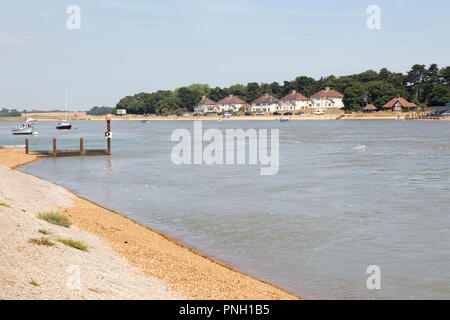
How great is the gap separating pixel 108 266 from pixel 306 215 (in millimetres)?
12010

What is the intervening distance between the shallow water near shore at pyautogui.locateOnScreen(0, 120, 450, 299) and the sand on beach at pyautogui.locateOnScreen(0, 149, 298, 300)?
139 cm

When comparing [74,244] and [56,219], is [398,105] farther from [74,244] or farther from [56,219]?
[74,244]

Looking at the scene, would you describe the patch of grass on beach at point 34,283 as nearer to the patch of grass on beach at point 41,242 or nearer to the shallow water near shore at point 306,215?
the patch of grass on beach at point 41,242

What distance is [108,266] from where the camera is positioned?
12398mm

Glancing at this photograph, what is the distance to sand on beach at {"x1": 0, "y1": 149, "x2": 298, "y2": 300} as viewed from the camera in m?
9.98

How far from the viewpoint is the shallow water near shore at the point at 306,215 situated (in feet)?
47.7

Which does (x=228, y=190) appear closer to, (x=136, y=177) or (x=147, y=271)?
(x=136, y=177)

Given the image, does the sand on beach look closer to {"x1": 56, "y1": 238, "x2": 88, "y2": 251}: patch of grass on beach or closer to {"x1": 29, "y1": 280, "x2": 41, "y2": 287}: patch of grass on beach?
{"x1": 29, "y1": 280, "x2": 41, "y2": 287}: patch of grass on beach

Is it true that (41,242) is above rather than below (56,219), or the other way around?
above

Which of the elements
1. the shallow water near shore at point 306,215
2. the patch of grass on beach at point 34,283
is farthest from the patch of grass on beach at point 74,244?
the shallow water near shore at point 306,215

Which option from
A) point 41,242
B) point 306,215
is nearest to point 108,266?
point 41,242

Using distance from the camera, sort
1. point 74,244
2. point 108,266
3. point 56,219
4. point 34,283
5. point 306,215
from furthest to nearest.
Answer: point 306,215, point 56,219, point 74,244, point 108,266, point 34,283

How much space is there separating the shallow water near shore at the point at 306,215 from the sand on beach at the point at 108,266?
139 cm
